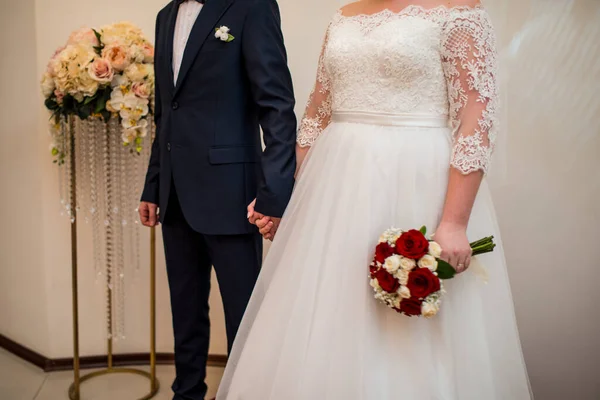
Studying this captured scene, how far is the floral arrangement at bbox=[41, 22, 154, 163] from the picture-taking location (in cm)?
190

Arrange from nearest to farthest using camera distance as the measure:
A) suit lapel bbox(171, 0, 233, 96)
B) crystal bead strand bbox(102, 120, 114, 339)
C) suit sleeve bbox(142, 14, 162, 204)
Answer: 1. suit lapel bbox(171, 0, 233, 96)
2. suit sleeve bbox(142, 14, 162, 204)
3. crystal bead strand bbox(102, 120, 114, 339)

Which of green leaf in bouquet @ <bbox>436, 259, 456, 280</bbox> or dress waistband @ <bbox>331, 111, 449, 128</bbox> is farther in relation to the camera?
dress waistband @ <bbox>331, 111, 449, 128</bbox>

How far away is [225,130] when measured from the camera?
1.57 m

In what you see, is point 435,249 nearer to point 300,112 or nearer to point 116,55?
point 300,112

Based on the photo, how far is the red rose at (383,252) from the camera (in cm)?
111

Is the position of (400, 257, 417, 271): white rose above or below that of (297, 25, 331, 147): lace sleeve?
below

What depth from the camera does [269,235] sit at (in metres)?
1.50

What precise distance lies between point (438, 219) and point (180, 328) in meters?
1.05

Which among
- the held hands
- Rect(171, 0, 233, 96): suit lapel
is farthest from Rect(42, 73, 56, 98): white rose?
the held hands

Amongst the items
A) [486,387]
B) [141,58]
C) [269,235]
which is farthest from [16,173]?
[486,387]

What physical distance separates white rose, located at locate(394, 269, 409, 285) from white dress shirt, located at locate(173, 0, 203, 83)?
94 centimetres

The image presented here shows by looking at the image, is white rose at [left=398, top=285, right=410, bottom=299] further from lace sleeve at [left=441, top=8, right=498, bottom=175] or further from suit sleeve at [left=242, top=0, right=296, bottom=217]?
suit sleeve at [left=242, top=0, right=296, bottom=217]

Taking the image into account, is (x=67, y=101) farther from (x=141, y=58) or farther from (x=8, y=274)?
(x=8, y=274)

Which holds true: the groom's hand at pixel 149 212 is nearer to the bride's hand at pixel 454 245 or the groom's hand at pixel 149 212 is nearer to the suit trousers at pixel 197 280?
the suit trousers at pixel 197 280
